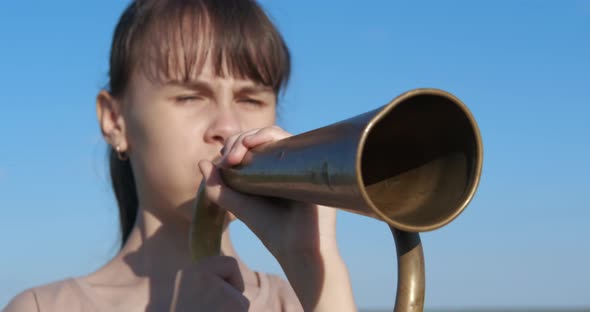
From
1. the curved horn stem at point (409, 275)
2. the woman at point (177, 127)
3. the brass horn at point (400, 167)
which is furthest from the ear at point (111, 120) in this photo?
the curved horn stem at point (409, 275)

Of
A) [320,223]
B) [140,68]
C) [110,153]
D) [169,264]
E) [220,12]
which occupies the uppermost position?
[220,12]

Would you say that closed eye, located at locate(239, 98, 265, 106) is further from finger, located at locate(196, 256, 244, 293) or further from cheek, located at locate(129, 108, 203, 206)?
finger, located at locate(196, 256, 244, 293)

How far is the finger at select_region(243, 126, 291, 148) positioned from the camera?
1382 mm

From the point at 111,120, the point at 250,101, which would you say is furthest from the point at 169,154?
the point at 111,120

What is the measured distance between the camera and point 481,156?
3.06 ft

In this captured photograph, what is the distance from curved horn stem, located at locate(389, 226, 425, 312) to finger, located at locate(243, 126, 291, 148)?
1.04 feet

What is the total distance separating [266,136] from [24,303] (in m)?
1.34

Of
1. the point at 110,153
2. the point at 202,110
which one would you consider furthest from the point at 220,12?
the point at 110,153

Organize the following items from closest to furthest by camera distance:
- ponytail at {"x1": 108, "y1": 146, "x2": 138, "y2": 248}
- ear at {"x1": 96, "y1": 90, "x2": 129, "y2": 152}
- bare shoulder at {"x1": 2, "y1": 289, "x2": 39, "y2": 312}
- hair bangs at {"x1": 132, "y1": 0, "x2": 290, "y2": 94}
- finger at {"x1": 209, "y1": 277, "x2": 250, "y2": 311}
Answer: finger at {"x1": 209, "y1": 277, "x2": 250, "y2": 311}
hair bangs at {"x1": 132, "y1": 0, "x2": 290, "y2": 94}
bare shoulder at {"x1": 2, "y1": 289, "x2": 39, "y2": 312}
ear at {"x1": 96, "y1": 90, "x2": 129, "y2": 152}
ponytail at {"x1": 108, "y1": 146, "x2": 138, "y2": 248}

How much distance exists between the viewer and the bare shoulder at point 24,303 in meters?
2.26

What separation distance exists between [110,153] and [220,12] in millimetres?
845

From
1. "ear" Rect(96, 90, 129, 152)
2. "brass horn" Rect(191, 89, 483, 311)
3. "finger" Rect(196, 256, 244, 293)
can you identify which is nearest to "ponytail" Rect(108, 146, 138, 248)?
"ear" Rect(96, 90, 129, 152)

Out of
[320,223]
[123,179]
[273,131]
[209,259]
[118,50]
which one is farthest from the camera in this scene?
[123,179]

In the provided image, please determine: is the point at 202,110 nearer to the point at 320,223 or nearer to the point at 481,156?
the point at 320,223
